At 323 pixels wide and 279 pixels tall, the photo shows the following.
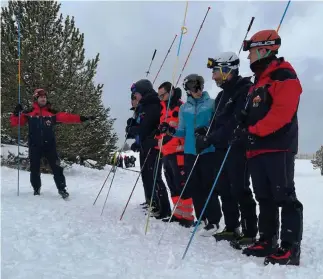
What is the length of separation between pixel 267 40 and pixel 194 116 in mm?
1580

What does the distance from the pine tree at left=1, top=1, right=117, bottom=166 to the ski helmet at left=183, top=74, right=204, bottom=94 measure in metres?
9.05

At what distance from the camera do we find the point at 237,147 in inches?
160

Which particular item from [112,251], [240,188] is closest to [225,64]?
[240,188]

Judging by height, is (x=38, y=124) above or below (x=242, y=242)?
above

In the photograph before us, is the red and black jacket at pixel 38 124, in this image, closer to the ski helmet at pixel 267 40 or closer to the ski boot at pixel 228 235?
the ski boot at pixel 228 235

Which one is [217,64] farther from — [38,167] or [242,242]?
[38,167]

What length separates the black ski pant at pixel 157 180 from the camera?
5852 millimetres

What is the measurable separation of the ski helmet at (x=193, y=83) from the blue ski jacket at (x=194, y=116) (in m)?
0.11

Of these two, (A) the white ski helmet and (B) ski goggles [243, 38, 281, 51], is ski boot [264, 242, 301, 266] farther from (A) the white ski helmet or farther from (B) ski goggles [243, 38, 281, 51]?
(A) the white ski helmet

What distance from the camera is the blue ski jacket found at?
474cm

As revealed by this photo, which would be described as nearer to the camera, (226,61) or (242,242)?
(242,242)

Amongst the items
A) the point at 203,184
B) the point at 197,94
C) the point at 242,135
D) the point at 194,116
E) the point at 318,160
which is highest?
the point at 197,94

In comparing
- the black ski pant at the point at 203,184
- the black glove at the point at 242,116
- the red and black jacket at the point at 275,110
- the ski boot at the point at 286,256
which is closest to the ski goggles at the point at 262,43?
the red and black jacket at the point at 275,110

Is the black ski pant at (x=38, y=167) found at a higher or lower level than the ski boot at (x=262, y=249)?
higher
